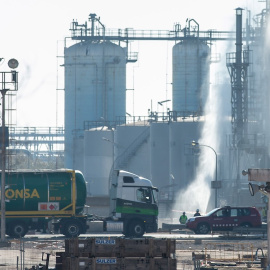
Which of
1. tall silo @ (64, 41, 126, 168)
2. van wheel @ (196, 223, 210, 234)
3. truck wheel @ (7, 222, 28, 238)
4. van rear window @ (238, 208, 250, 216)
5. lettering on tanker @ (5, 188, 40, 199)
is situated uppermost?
tall silo @ (64, 41, 126, 168)

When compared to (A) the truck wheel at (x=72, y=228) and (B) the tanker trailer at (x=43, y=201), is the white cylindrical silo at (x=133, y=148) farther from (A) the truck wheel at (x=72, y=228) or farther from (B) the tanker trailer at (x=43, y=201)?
(A) the truck wheel at (x=72, y=228)

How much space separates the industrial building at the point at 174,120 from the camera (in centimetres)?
7556

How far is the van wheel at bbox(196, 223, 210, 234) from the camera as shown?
48.5 meters

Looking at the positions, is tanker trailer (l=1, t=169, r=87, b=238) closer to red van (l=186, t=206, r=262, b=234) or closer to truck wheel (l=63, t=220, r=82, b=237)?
truck wheel (l=63, t=220, r=82, b=237)

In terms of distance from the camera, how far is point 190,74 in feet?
329

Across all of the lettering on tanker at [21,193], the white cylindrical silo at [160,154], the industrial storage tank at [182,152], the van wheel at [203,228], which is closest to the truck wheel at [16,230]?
the lettering on tanker at [21,193]

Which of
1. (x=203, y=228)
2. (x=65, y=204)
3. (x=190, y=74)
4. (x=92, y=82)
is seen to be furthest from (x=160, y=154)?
(x=65, y=204)

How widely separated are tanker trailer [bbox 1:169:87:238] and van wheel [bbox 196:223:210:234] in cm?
672

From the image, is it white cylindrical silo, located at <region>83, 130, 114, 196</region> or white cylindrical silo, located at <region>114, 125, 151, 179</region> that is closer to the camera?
white cylindrical silo, located at <region>114, 125, 151, 179</region>

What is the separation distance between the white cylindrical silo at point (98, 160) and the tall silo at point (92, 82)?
232 cm

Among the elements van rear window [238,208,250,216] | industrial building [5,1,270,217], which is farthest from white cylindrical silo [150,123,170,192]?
van rear window [238,208,250,216]

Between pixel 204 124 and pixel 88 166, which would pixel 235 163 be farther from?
pixel 88 166

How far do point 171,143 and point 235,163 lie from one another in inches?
432

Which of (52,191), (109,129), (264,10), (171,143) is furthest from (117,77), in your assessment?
(52,191)
